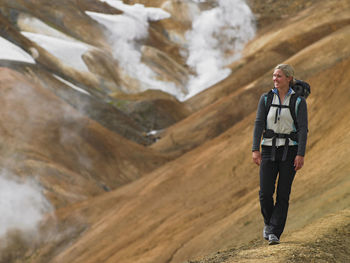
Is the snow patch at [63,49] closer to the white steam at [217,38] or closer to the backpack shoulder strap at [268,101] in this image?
the white steam at [217,38]

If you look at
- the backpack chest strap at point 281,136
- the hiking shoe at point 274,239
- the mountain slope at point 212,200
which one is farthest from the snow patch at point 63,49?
the hiking shoe at point 274,239

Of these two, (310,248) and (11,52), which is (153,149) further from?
(310,248)

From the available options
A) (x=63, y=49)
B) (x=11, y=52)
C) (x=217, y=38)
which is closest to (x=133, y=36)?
(x=217, y=38)

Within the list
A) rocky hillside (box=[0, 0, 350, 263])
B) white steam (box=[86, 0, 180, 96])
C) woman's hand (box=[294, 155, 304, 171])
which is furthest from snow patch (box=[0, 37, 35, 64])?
woman's hand (box=[294, 155, 304, 171])

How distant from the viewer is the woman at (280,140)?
20.1 feet

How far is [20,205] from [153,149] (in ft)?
50.6

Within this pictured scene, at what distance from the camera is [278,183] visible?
20.6 feet

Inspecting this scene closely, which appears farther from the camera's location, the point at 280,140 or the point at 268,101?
the point at 268,101

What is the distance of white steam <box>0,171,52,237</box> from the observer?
20719 mm

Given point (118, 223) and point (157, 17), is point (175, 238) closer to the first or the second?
point (118, 223)

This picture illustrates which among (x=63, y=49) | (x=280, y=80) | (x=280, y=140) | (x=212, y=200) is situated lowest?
(x=212, y=200)

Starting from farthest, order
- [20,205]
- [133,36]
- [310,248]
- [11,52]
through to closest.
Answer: [133,36] → [11,52] → [20,205] → [310,248]

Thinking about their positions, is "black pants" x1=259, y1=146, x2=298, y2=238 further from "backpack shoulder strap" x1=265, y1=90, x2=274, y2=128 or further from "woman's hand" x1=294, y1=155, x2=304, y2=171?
"backpack shoulder strap" x1=265, y1=90, x2=274, y2=128

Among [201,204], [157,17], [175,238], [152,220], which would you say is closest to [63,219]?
[152,220]
